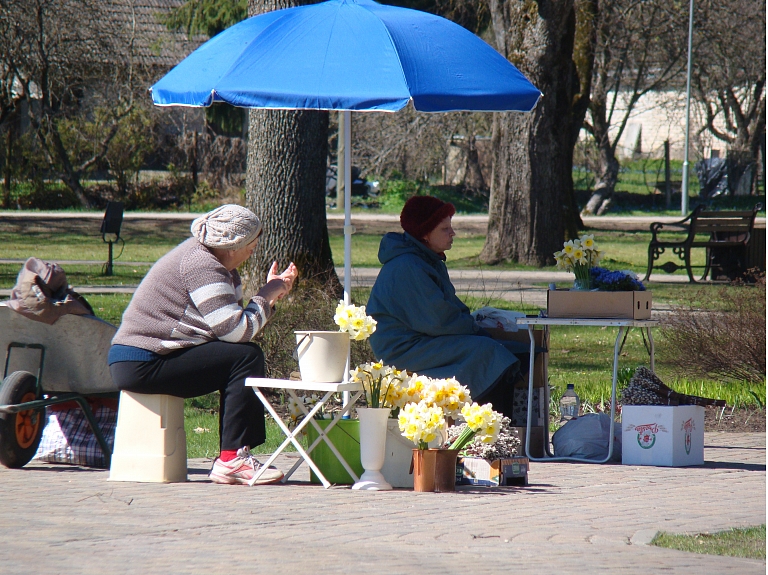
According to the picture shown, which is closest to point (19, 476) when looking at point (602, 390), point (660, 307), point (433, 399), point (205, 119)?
point (433, 399)

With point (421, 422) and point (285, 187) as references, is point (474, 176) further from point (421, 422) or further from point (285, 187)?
point (421, 422)

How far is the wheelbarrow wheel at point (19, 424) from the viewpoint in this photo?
582 centimetres

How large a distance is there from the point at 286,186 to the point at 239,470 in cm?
531

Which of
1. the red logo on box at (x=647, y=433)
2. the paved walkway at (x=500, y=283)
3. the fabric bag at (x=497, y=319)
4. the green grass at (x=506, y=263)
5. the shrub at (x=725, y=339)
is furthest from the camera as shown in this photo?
the green grass at (x=506, y=263)

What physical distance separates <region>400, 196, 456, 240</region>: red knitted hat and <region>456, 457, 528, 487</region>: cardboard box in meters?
1.31

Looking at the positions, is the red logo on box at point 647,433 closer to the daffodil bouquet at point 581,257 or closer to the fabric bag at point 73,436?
the daffodil bouquet at point 581,257

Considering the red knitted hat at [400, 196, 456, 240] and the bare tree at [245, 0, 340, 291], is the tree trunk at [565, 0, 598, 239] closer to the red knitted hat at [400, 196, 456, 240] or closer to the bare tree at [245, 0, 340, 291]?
the bare tree at [245, 0, 340, 291]

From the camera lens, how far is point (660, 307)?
537 inches

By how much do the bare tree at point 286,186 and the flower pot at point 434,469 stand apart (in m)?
5.02

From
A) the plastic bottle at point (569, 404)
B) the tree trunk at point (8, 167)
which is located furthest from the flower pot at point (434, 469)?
the tree trunk at point (8, 167)

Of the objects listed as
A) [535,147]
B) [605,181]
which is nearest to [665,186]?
[605,181]

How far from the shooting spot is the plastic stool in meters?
5.77

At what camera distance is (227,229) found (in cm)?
566

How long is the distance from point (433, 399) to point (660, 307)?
8.48m
